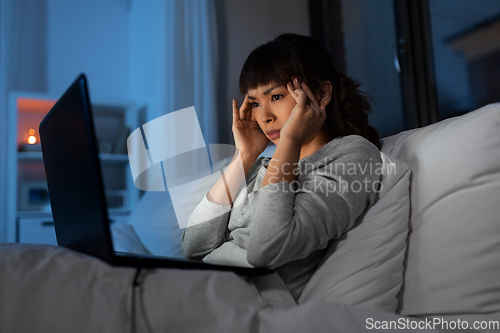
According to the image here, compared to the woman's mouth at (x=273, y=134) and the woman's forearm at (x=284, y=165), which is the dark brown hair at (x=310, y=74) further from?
the woman's forearm at (x=284, y=165)

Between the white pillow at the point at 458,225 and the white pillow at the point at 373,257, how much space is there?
0.10 ft

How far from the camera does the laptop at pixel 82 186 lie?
1.55ft

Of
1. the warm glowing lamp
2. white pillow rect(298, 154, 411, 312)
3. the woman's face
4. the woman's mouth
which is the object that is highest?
the warm glowing lamp

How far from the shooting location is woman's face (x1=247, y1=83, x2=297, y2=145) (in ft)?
3.21

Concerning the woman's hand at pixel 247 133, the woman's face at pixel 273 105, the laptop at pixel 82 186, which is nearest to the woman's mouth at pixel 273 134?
the woman's face at pixel 273 105

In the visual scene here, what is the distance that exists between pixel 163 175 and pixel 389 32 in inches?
60.7

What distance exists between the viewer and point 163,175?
2252mm

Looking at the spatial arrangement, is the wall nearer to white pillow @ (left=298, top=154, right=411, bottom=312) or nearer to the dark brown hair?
the dark brown hair

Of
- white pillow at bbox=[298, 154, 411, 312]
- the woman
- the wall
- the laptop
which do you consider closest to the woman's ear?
the woman

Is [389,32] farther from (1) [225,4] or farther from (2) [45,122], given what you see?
(2) [45,122]

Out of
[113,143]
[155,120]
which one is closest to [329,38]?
[155,120]

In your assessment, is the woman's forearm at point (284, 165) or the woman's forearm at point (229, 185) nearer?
the woman's forearm at point (284, 165)

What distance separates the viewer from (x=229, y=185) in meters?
0.98

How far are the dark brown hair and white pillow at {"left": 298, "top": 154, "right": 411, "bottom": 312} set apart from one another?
10.0 inches
